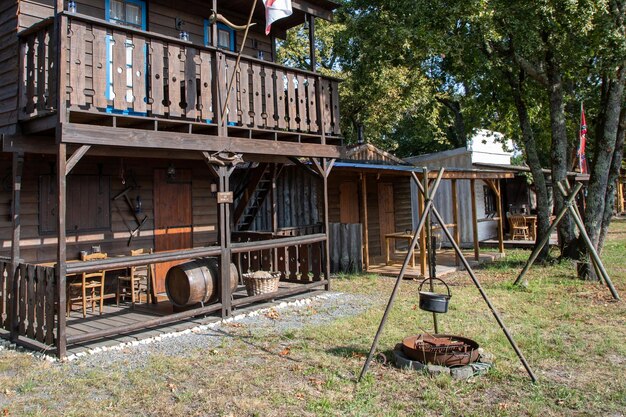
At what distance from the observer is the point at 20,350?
6.40 metres

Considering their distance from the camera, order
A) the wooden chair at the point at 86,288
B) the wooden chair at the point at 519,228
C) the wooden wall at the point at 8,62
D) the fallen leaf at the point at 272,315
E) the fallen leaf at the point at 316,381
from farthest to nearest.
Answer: the wooden chair at the point at 519,228, the fallen leaf at the point at 272,315, the wooden chair at the point at 86,288, the wooden wall at the point at 8,62, the fallen leaf at the point at 316,381

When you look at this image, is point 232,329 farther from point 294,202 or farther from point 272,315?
point 294,202

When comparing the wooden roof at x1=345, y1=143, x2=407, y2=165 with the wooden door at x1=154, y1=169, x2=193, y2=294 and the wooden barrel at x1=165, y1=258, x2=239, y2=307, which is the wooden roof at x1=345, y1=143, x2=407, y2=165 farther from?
the wooden barrel at x1=165, y1=258, x2=239, y2=307

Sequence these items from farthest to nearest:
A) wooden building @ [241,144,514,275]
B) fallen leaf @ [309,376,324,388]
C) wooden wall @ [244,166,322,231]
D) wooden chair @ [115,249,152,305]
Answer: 1. wooden building @ [241,144,514,275]
2. wooden wall @ [244,166,322,231]
3. wooden chair @ [115,249,152,305]
4. fallen leaf @ [309,376,324,388]

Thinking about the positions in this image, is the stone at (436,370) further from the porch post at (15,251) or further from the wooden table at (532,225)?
the wooden table at (532,225)

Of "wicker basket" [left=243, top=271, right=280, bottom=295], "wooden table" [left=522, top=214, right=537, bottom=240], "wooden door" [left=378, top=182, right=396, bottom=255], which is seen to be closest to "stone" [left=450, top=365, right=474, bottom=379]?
"wicker basket" [left=243, top=271, right=280, bottom=295]

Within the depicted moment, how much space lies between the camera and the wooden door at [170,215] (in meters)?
10.2

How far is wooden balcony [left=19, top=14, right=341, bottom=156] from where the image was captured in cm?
644

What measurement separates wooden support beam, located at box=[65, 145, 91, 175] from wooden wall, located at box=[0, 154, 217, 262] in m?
2.58

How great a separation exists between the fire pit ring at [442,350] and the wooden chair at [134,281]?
5059 mm

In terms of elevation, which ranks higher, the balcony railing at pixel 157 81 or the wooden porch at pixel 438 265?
the balcony railing at pixel 157 81

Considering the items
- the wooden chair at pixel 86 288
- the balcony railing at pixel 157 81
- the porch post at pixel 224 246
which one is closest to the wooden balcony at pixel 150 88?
the balcony railing at pixel 157 81

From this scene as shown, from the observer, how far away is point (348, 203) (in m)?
15.6

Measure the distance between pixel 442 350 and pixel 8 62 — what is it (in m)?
7.62
